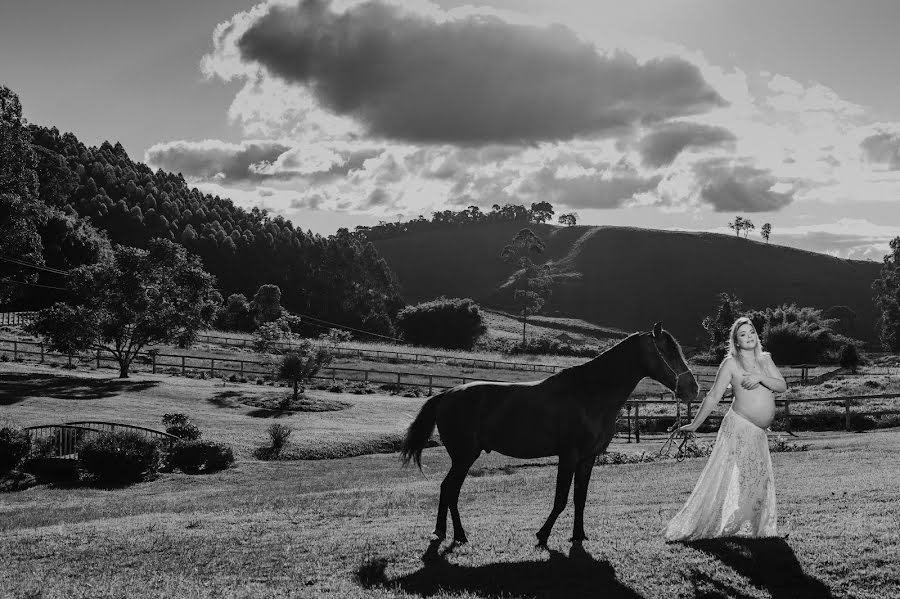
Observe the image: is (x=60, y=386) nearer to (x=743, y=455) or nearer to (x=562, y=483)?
(x=562, y=483)

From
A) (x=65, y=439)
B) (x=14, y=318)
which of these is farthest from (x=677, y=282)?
(x=65, y=439)

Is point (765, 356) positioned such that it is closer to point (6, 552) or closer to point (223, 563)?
point (223, 563)

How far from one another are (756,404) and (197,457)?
72.8ft

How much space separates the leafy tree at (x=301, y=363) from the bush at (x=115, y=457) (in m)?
19.8

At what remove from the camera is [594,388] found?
9047 mm

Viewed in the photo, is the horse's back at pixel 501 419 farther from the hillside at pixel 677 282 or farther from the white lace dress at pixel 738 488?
the hillside at pixel 677 282

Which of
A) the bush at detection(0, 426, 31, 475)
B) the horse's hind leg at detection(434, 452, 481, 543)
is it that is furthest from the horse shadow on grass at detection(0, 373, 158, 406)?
the horse's hind leg at detection(434, 452, 481, 543)

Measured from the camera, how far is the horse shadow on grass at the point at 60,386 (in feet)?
130

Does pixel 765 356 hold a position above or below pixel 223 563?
above

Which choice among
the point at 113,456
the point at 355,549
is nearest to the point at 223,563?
the point at 355,549

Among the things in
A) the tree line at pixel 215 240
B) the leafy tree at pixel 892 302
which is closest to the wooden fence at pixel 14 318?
the tree line at pixel 215 240

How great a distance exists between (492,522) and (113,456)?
16768 mm

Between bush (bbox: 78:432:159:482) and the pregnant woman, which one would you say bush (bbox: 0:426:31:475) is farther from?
the pregnant woman

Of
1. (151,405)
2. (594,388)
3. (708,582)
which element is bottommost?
(151,405)
